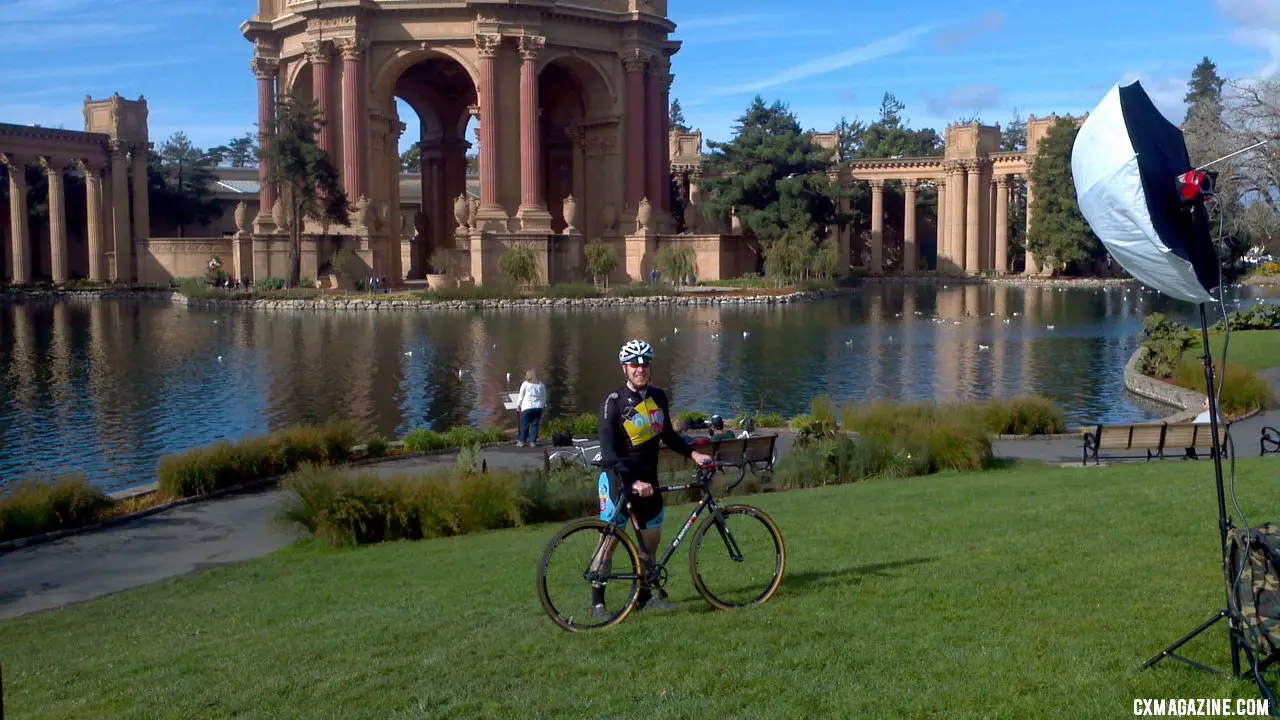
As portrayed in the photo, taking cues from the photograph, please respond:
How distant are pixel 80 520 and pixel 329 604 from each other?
17.2 feet

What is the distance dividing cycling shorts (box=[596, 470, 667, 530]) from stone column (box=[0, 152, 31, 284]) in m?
70.4

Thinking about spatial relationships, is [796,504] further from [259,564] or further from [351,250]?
[351,250]

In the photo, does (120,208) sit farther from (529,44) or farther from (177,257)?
(529,44)

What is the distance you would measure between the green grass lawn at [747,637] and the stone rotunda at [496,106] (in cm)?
4984

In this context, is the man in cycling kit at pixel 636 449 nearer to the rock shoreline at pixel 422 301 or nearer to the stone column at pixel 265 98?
the rock shoreline at pixel 422 301

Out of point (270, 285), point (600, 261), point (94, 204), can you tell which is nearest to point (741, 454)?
point (600, 261)

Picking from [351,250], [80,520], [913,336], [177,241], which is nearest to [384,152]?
[351,250]

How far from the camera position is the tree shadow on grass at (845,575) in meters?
7.11

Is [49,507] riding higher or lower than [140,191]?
lower

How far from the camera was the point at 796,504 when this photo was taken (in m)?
11.8

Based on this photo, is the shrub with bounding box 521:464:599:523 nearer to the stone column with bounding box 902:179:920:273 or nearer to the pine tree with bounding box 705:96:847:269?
the pine tree with bounding box 705:96:847:269

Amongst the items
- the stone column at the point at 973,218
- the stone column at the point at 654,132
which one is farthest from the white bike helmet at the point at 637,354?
the stone column at the point at 973,218

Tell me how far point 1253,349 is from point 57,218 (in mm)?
67528

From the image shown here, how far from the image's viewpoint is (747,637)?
19.8 ft
